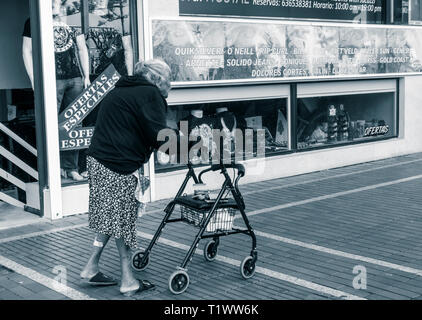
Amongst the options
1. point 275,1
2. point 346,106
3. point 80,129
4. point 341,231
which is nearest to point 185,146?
point 341,231

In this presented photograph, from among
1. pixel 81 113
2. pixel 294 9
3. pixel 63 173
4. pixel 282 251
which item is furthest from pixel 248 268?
pixel 294 9

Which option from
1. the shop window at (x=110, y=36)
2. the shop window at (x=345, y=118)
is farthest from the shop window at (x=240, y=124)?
the shop window at (x=110, y=36)

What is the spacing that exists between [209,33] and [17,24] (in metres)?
2.69

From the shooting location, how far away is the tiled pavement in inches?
215

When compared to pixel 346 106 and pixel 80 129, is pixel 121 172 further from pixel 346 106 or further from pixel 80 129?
pixel 346 106

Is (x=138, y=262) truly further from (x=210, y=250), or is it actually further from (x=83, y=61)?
(x=83, y=61)

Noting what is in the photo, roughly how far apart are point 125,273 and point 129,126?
3.88 feet

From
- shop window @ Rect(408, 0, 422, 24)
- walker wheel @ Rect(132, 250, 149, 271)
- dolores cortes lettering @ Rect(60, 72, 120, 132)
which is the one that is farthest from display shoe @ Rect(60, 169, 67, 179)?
shop window @ Rect(408, 0, 422, 24)

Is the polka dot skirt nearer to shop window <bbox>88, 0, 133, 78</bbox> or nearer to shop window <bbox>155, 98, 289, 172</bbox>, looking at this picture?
shop window <bbox>88, 0, 133, 78</bbox>

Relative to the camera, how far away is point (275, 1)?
10586 mm

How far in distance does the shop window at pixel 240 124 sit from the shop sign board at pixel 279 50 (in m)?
0.49

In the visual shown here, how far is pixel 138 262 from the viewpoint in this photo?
235 inches

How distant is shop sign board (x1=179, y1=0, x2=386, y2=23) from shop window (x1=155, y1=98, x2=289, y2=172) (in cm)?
135

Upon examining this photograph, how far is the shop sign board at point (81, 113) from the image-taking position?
8.17m
